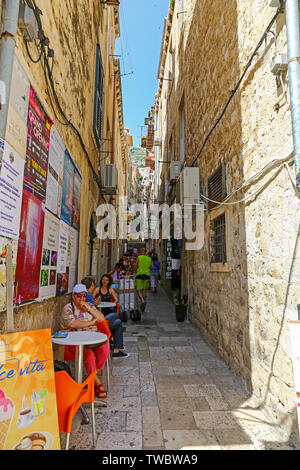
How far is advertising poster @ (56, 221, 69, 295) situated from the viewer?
4156mm

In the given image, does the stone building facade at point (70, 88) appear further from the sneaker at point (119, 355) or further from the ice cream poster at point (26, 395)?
the sneaker at point (119, 355)

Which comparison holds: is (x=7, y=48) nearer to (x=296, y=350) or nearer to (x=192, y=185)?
(x=296, y=350)

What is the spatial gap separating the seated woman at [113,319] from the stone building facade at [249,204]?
1680mm

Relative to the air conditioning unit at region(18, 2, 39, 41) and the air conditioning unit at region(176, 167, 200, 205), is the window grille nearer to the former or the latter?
the air conditioning unit at region(176, 167, 200, 205)

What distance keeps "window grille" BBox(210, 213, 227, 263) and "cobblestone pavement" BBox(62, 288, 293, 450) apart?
1682mm

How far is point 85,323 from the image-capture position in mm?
3336

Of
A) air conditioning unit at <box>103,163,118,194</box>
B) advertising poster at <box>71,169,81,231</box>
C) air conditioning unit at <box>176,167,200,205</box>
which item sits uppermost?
air conditioning unit at <box>103,163,118,194</box>

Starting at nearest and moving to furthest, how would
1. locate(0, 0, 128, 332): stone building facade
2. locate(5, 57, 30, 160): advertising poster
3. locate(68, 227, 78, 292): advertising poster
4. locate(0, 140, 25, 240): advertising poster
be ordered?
locate(0, 140, 25, 240): advertising poster → locate(5, 57, 30, 160): advertising poster → locate(0, 0, 128, 332): stone building facade → locate(68, 227, 78, 292): advertising poster

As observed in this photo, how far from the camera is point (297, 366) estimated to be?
1922mm

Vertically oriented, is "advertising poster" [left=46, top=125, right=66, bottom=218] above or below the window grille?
above

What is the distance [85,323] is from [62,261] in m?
1.36

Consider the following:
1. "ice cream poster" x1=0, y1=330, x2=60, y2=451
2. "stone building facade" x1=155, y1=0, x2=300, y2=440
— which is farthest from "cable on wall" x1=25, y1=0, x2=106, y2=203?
"ice cream poster" x1=0, y1=330, x2=60, y2=451

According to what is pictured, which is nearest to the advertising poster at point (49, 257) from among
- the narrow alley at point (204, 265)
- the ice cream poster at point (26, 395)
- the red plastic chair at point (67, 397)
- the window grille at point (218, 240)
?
the narrow alley at point (204, 265)
